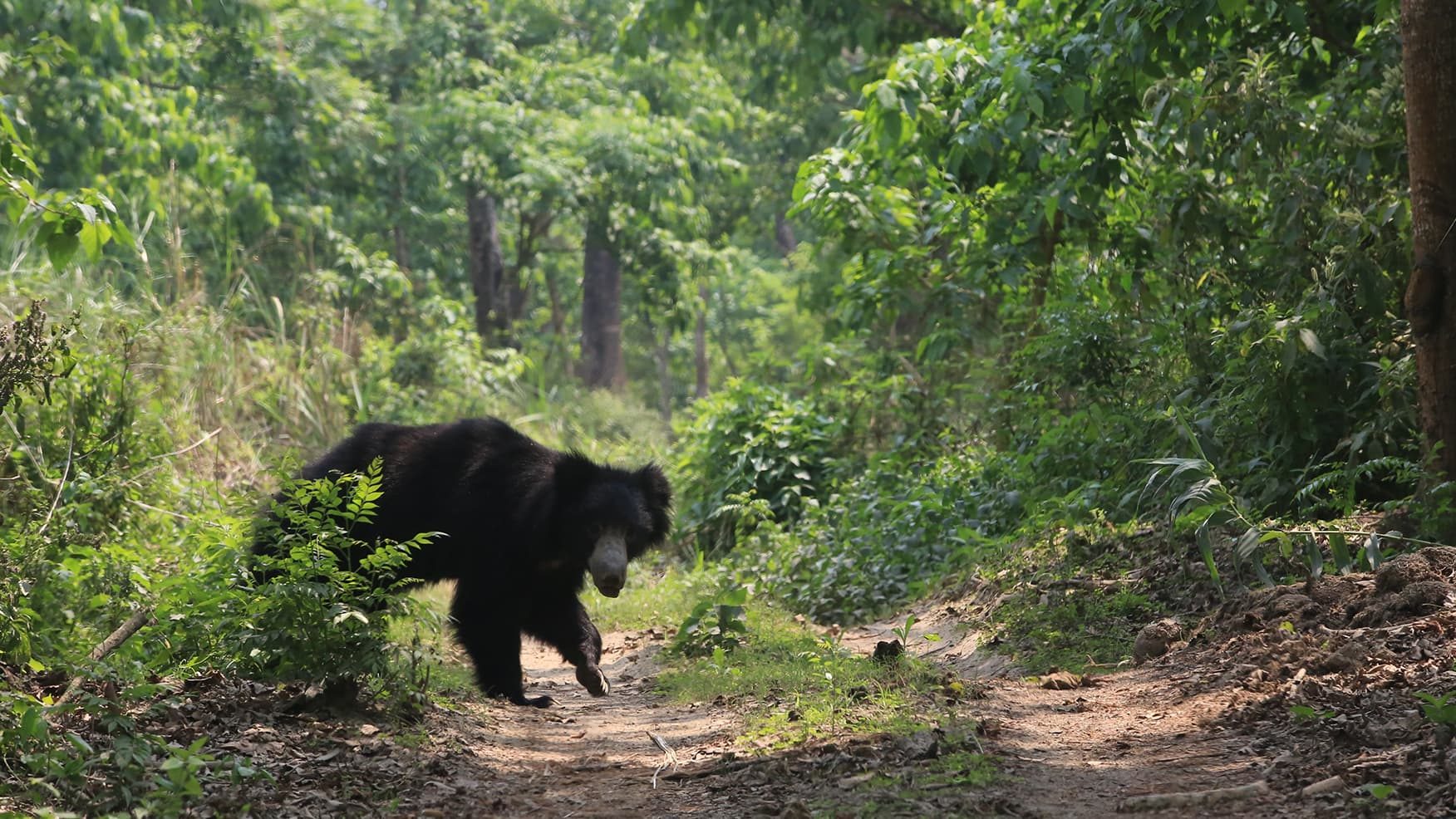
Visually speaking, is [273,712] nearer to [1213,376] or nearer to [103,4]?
[1213,376]

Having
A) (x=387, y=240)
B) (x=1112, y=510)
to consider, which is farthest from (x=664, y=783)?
(x=387, y=240)

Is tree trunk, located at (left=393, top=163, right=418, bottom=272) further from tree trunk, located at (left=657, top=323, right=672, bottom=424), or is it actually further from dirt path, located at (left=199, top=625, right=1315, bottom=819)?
dirt path, located at (left=199, top=625, right=1315, bottom=819)

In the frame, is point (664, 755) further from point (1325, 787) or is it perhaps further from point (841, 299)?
point (841, 299)

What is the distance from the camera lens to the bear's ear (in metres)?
5.68

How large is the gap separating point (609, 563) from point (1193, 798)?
8.90ft

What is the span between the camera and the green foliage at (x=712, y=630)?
572 cm

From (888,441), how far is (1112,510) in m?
3.67

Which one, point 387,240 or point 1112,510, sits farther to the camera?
point 387,240

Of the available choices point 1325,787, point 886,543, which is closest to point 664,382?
point 886,543

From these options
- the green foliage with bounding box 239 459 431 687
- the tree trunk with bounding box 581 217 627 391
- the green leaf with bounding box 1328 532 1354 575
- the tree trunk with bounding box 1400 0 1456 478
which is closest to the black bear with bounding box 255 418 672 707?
the green foliage with bounding box 239 459 431 687

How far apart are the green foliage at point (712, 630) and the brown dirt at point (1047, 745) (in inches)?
44.1

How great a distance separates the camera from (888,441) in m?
9.52

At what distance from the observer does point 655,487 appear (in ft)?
18.8

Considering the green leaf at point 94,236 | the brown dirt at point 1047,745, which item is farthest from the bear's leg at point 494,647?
the green leaf at point 94,236
